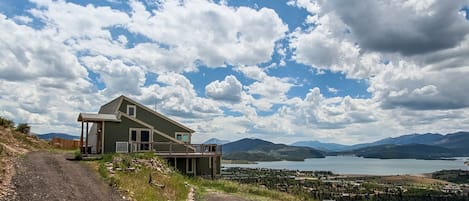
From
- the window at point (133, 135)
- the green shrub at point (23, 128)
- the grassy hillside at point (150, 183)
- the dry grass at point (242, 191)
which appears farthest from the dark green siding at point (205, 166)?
the green shrub at point (23, 128)

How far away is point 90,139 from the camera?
32.5m

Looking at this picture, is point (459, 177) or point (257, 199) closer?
point (257, 199)

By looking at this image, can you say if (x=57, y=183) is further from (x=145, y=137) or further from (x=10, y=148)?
(x=145, y=137)

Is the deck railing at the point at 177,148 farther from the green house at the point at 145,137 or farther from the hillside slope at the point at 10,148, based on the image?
the hillside slope at the point at 10,148

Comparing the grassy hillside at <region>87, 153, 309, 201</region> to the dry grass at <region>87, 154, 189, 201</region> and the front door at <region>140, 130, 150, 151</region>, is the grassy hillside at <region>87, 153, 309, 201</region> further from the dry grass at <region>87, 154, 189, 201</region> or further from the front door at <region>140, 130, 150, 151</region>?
the front door at <region>140, 130, 150, 151</region>

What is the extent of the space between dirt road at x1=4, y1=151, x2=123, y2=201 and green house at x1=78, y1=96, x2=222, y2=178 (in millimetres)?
7941

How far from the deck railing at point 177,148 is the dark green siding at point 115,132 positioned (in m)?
1.27

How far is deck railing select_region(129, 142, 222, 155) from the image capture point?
3090 centimetres

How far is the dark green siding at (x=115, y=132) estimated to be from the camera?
29.9 m

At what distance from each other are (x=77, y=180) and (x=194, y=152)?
16.3m

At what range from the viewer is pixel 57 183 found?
16.4 metres

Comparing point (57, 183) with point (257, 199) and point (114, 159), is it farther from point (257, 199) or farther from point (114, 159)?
point (257, 199)

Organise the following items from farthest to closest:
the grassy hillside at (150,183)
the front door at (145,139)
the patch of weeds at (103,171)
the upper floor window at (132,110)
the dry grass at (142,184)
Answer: the upper floor window at (132,110), the front door at (145,139), the patch of weeds at (103,171), the grassy hillside at (150,183), the dry grass at (142,184)

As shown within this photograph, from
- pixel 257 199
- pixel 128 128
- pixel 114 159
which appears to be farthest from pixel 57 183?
pixel 128 128
